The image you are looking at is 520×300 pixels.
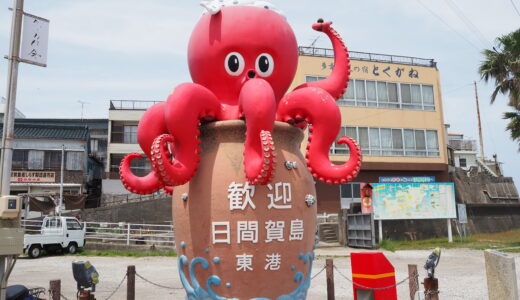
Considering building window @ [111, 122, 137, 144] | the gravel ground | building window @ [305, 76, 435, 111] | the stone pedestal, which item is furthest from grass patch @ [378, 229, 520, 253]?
building window @ [111, 122, 137, 144]

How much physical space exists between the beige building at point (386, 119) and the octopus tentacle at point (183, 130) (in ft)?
67.4

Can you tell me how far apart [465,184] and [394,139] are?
707 cm

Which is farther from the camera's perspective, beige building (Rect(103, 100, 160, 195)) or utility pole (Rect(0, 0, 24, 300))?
beige building (Rect(103, 100, 160, 195))

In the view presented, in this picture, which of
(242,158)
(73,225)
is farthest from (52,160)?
(242,158)

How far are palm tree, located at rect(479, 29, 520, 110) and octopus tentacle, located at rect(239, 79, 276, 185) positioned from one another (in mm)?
17829

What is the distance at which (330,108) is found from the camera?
571 cm

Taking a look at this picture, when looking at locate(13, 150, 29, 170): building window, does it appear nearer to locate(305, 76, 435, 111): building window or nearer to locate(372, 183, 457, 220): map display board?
locate(305, 76, 435, 111): building window

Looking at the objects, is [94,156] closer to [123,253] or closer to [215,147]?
[123,253]

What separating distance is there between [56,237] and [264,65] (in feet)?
53.3

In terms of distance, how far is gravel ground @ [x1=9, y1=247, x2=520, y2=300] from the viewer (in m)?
10.6

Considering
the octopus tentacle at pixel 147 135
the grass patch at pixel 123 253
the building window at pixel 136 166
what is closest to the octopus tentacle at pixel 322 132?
the octopus tentacle at pixel 147 135

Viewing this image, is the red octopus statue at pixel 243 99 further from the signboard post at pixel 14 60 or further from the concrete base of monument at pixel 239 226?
the signboard post at pixel 14 60

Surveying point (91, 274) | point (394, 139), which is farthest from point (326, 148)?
point (394, 139)

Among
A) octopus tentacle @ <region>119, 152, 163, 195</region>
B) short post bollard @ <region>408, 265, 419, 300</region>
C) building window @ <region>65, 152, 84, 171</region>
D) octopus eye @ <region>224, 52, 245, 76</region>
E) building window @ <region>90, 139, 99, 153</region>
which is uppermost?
building window @ <region>90, 139, 99, 153</region>
